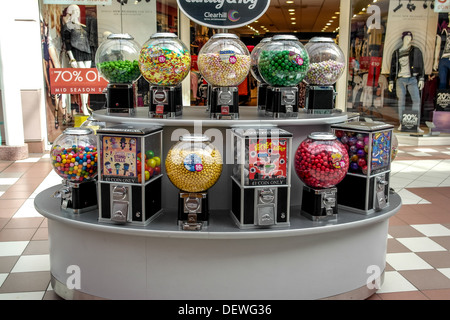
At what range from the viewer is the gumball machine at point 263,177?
230 centimetres

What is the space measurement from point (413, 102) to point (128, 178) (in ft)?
25.8

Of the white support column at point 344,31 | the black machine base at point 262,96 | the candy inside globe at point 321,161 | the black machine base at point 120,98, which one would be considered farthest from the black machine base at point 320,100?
the white support column at point 344,31

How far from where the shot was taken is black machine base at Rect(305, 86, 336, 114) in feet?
9.50

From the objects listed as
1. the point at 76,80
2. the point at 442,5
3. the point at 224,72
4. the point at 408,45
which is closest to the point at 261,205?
the point at 224,72

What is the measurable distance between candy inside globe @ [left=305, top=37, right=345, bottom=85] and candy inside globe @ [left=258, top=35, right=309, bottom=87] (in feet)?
0.69

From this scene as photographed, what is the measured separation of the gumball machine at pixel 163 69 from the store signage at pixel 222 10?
20cm

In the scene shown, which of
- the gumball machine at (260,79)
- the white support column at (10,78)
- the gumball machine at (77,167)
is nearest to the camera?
the gumball machine at (77,167)

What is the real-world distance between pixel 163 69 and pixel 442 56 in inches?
308

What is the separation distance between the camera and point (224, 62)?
8.43 ft

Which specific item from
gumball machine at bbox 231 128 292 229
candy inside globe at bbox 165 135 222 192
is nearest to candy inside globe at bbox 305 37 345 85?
gumball machine at bbox 231 128 292 229

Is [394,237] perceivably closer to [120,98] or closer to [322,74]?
[322,74]

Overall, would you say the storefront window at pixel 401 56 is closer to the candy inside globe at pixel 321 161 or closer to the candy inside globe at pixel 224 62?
the candy inside globe at pixel 224 62

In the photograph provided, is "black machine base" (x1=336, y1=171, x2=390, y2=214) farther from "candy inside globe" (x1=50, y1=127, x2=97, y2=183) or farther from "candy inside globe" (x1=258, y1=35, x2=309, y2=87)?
"candy inside globe" (x1=50, y1=127, x2=97, y2=183)

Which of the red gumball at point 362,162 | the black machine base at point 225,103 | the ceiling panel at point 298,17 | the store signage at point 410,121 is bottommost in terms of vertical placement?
the store signage at point 410,121
